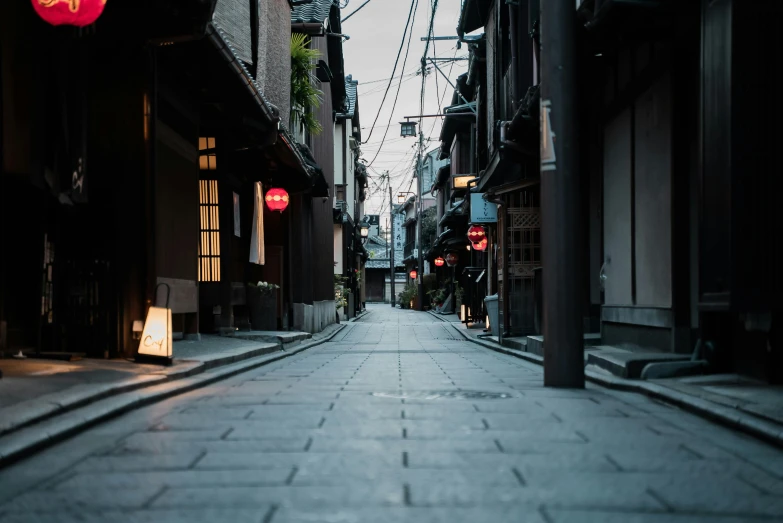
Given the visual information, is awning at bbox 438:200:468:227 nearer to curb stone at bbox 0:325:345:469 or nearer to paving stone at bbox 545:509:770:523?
curb stone at bbox 0:325:345:469

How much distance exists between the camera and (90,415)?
692cm

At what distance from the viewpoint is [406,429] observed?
6.46 m

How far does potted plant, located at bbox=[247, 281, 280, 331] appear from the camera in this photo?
20438 mm

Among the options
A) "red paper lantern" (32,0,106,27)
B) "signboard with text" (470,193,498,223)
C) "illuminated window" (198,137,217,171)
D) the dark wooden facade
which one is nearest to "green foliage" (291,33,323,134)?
"signboard with text" (470,193,498,223)

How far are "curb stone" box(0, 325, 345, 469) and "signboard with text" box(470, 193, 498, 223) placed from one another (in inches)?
608

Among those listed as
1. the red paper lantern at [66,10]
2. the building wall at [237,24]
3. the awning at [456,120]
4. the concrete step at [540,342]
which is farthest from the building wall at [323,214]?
the red paper lantern at [66,10]

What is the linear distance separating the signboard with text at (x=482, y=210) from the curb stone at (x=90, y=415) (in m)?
15.4

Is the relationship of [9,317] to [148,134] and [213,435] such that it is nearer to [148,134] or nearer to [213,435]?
[148,134]

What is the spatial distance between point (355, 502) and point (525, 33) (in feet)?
58.1

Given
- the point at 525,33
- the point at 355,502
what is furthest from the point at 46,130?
the point at 525,33

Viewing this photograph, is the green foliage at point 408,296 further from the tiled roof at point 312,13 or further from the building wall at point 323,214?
the tiled roof at point 312,13

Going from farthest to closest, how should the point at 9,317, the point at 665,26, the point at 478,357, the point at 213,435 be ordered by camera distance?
the point at 478,357 → the point at 9,317 → the point at 665,26 → the point at 213,435

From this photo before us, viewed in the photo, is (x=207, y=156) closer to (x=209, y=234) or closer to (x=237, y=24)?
(x=209, y=234)

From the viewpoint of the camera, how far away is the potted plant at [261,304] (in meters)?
20.4
